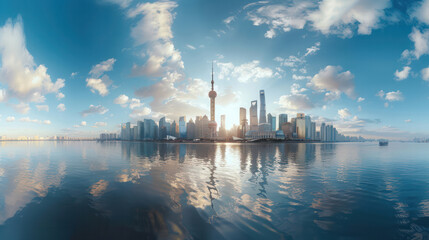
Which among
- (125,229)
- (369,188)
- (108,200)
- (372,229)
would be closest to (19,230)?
(108,200)

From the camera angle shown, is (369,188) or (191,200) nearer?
(191,200)

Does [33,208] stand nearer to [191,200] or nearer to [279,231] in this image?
[191,200]

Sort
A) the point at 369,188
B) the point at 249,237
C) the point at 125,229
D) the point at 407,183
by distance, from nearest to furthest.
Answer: the point at 249,237
the point at 125,229
the point at 369,188
the point at 407,183

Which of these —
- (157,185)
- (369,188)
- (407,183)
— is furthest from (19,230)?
(407,183)

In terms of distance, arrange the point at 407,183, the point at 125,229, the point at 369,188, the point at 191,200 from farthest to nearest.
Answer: the point at 407,183 → the point at 369,188 → the point at 191,200 → the point at 125,229

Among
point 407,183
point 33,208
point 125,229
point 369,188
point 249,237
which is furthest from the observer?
point 407,183

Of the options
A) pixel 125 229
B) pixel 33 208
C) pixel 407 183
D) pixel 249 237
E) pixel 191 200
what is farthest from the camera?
pixel 407 183

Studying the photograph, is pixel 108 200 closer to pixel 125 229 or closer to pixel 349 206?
pixel 125 229

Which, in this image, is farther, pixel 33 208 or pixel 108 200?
pixel 108 200

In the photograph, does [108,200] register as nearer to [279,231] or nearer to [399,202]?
[279,231]
